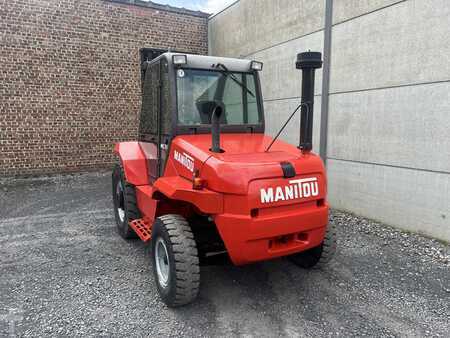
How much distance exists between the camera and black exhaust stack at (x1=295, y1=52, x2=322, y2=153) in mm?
2918

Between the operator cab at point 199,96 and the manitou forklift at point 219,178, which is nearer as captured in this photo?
the manitou forklift at point 219,178

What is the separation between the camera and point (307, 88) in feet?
9.96

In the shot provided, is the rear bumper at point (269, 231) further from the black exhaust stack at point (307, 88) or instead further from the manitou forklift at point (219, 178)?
the black exhaust stack at point (307, 88)

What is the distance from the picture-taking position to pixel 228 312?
3.04 metres

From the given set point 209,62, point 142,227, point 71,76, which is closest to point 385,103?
point 209,62

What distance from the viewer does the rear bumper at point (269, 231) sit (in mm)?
2660

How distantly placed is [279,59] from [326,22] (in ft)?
4.85

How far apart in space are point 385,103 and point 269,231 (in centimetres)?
349

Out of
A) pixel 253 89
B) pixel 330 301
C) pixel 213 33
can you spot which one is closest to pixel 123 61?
pixel 213 33

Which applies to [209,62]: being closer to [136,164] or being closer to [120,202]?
[136,164]

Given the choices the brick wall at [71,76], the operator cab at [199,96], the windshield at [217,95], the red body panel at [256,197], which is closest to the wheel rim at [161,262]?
the red body panel at [256,197]

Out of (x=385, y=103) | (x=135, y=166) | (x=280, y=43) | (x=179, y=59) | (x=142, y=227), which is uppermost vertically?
(x=280, y=43)

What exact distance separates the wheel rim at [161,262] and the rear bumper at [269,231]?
74 centimetres

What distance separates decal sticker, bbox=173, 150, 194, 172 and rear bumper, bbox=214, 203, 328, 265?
571mm
